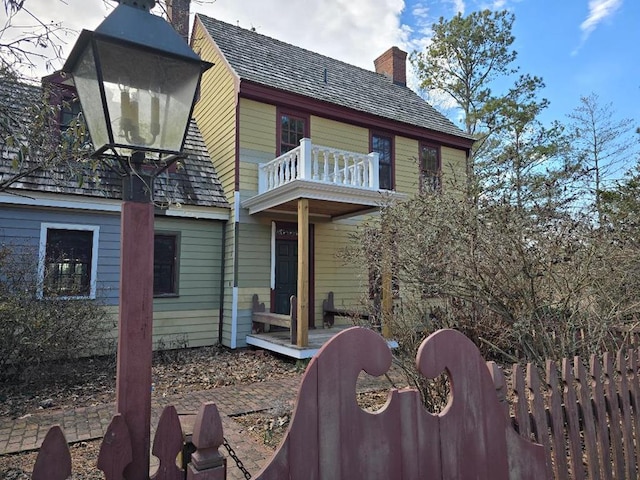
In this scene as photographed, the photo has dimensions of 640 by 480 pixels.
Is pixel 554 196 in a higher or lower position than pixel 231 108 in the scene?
lower

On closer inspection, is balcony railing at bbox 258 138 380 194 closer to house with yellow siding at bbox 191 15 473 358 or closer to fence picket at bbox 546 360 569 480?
house with yellow siding at bbox 191 15 473 358

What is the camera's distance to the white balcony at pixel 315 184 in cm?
862

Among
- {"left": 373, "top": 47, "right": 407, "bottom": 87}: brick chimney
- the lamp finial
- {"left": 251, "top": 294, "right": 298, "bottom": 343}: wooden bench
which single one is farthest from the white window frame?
{"left": 373, "top": 47, "right": 407, "bottom": 87}: brick chimney

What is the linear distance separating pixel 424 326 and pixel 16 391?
624 cm

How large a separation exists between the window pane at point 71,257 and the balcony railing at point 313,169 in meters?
4.08

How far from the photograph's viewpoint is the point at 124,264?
169cm

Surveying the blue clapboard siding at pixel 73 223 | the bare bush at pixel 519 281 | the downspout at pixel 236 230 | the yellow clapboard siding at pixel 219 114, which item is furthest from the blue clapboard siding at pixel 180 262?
the bare bush at pixel 519 281

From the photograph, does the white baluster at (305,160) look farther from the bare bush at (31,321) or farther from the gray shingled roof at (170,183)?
the bare bush at (31,321)

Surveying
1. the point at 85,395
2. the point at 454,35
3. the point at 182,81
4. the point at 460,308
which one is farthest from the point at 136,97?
the point at 454,35

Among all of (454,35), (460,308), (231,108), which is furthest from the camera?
(454,35)

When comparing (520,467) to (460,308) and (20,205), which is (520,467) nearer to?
(460,308)

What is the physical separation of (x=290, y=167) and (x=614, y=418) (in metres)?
8.46

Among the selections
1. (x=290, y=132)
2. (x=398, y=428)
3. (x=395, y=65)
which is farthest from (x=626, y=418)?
(x=395, y=65)

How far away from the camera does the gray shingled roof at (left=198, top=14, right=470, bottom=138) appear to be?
36.2ft
